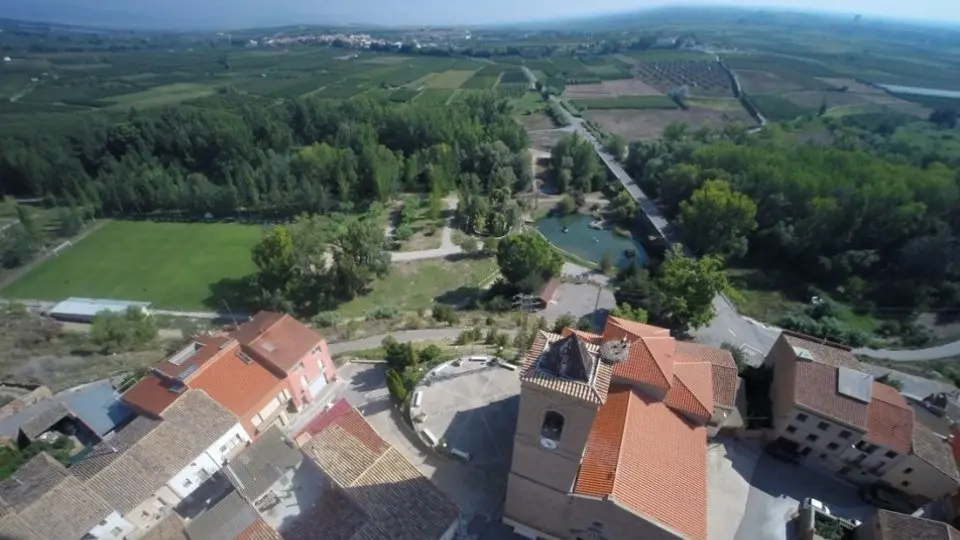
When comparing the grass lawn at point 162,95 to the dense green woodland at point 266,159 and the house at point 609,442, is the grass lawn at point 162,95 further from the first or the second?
the house at point 609,442

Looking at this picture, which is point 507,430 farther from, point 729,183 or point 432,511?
point 729,183

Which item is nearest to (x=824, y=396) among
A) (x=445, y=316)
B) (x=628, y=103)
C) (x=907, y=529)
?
(x=907, y=529)

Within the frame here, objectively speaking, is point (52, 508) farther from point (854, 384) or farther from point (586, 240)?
point (586, 240)

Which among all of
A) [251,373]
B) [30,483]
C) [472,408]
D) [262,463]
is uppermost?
[251,373]

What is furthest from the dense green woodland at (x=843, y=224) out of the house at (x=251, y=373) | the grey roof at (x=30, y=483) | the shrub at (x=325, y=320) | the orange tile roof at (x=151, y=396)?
the grey roof at (x=30, y=483)

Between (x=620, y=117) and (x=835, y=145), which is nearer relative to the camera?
(x=835, y=145)

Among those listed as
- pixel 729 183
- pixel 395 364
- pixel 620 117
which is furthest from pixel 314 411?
pixel 620 117
